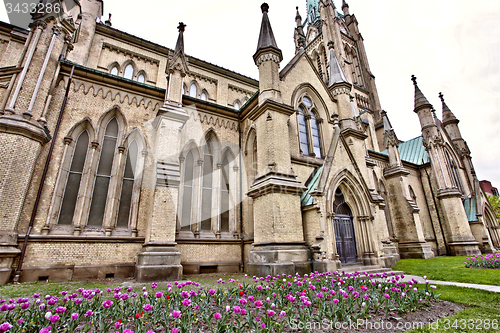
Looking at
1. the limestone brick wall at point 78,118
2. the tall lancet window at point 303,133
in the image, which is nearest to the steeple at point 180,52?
the limestone brick wall at point 78,118

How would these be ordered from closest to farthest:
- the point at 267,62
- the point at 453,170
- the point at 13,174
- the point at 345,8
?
the point at 13,174 < the point at 267,62 < the point at 453,170 < the point at 345,8

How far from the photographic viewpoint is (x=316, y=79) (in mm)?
15008

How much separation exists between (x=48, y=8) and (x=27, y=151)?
701 centimetres

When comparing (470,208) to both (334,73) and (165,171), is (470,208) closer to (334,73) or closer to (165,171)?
(334,73)

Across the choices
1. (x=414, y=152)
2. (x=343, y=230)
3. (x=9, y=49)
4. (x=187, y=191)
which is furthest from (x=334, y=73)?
(x=9, y=49)

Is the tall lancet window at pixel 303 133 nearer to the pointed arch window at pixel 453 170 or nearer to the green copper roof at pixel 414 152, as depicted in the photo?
the green copper roof at pixel 414 152

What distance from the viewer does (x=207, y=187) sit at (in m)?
13.3

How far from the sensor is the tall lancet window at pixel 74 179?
10045 mm

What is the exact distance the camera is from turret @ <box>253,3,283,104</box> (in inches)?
475

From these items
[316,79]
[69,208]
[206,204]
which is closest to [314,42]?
[316,79]

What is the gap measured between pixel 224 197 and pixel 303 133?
5.69 metres

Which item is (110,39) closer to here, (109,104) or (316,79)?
(109,104)

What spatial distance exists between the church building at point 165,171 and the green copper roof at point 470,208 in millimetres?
17290

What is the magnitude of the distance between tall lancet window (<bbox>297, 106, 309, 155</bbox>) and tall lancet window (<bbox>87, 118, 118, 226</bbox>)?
372 inches
